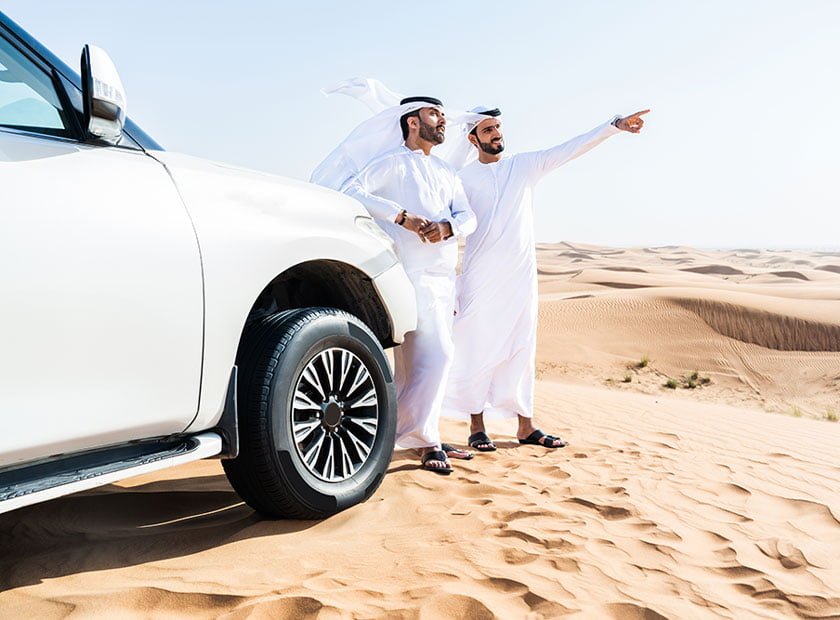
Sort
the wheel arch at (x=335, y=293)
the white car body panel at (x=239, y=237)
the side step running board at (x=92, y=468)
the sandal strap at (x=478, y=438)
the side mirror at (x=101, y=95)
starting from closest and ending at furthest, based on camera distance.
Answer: the side step running board at (x=92, y=468), the side mirror at (x=101, y=95), the white car body panel at (x=239, y=237), the wheel arch at (x=335, y=293), the sandal strap at (x=478, y=438)

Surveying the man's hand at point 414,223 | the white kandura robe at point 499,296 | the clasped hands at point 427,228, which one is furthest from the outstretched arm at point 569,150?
the man's hand at point 414,223

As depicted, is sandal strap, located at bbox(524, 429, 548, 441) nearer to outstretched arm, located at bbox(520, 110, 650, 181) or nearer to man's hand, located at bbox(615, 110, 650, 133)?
outstretched arm, located at bbox(520, 110, 650, 181)

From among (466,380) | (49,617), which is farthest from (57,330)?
(466,380)

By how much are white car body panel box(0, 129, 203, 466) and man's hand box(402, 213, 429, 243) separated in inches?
78.2

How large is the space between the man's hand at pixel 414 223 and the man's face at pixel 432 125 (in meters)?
0.64

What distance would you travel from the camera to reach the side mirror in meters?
2.71

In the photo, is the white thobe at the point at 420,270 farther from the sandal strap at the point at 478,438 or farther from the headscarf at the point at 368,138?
the sandal strap at the point at 478,438

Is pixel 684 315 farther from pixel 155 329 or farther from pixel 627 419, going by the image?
pixel 155 329

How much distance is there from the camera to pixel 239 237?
3361 millimetres

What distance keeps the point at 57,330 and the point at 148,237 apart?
0.48 m

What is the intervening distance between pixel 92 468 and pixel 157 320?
1.78 feet

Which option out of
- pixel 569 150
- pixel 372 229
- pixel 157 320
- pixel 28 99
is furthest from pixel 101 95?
pixel 569 150

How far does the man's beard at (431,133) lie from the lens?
536 centimetres

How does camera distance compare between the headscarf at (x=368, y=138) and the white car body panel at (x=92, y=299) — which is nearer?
the white car body panel at (x=92, y=299)
